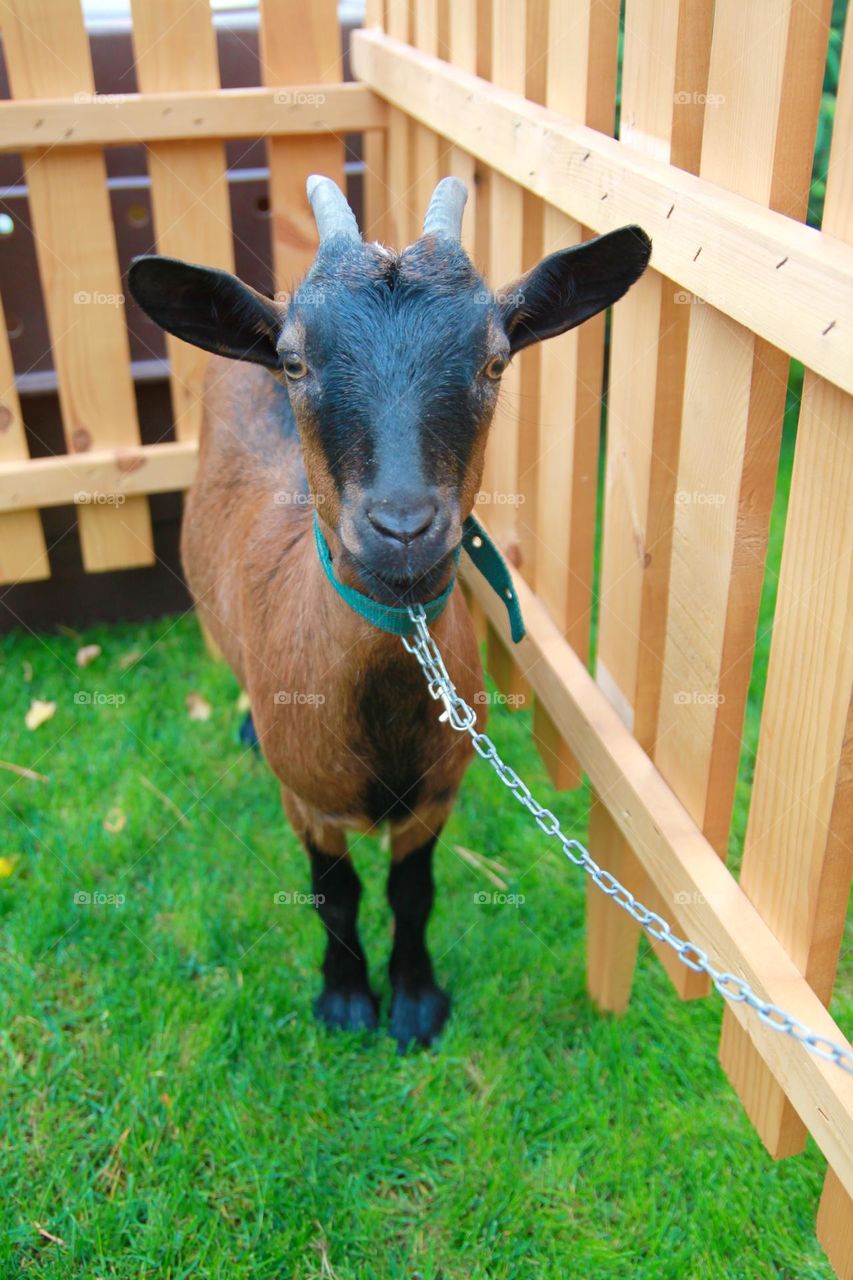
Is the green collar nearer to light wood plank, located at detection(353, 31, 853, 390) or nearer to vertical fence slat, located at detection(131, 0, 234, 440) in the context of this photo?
light wood plank, located at detection(353, 31, 853, 390)

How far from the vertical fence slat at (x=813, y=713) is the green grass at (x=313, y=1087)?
0.51 meters

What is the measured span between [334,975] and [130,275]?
1914mm

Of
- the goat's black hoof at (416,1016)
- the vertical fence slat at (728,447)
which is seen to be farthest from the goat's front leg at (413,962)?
the vertical fence slat at (728,447)

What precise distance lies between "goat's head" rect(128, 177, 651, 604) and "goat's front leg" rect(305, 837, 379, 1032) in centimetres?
123

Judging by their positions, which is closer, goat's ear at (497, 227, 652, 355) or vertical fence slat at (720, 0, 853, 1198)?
vertical fence slat at (720, 0, 853, 1198)

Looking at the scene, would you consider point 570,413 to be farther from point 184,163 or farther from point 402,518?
point 184,163

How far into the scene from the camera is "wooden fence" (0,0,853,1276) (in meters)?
1.83

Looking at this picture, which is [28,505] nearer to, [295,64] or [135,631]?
[135,631]

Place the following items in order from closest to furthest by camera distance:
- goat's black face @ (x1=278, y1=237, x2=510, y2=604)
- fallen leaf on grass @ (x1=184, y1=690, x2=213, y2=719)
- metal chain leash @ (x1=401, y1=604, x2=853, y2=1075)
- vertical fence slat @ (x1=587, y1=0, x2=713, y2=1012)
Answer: metal chain leash @ (x1=401, y1=604, x2=853, y2=1075)
goat's black face @ (x1=278, y1=237, x2=510, y2=604)
vertical fence slat @ (x1=587, y1=0, x2=713, y2=1012)
fallen leaf on grass @ (x1=184, y1=690, x2=213, y2=719)

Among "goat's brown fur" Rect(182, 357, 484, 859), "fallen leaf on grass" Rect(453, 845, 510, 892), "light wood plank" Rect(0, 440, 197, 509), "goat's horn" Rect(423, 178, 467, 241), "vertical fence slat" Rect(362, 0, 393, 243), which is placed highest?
"goat's horn" Rect(423, 178, 467, 241)

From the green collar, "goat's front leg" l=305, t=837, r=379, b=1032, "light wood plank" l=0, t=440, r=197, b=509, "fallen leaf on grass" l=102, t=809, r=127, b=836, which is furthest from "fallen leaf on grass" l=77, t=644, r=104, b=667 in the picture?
the green collar

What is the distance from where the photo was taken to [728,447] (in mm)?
2100

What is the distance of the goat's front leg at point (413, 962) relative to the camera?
9.90 feet

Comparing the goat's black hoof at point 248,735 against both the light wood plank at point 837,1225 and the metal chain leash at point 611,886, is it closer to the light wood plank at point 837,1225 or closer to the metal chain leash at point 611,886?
the metal chain leash at point 611,886
